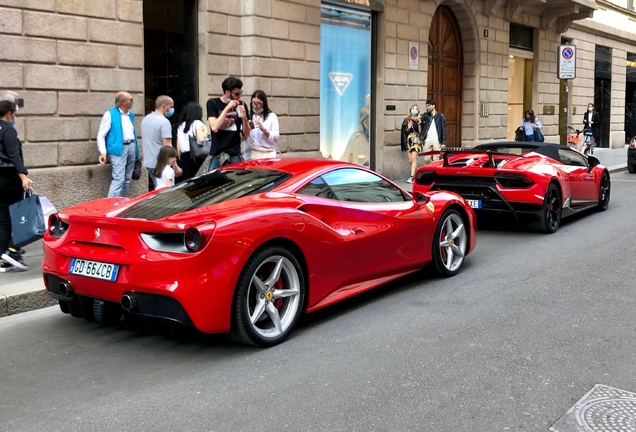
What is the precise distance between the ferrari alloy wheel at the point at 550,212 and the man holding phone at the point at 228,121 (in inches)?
159

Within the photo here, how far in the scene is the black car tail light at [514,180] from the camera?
9.46 meters

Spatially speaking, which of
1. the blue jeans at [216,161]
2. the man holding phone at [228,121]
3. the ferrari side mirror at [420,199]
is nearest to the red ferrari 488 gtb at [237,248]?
the ferrari side mirror at [420,199]

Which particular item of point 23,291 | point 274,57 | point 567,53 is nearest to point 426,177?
point 274,57

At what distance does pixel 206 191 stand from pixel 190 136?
13.1ft

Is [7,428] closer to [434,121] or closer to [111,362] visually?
[111,362]

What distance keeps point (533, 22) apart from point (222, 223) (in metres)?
22.1

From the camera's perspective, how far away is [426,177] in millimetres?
10016

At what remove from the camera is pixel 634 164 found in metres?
21.0

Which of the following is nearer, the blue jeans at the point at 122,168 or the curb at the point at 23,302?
the curb at the point at 23,302

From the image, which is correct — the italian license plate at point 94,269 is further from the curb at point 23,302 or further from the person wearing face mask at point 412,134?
the person wearing face mask at point 412,134

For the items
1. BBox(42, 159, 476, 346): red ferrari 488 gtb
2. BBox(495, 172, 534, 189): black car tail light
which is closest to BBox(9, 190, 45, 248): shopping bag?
BBox(42, 159, 476, 346): red ferrari 488 gtb

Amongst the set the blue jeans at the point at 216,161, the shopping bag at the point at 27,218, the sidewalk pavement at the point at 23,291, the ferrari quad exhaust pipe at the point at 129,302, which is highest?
the blue jeans at the point at 216,161

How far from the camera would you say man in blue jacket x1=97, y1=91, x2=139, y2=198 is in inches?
387

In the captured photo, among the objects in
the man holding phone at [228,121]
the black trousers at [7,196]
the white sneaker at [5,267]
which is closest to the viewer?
the black trousers at [7,196]
